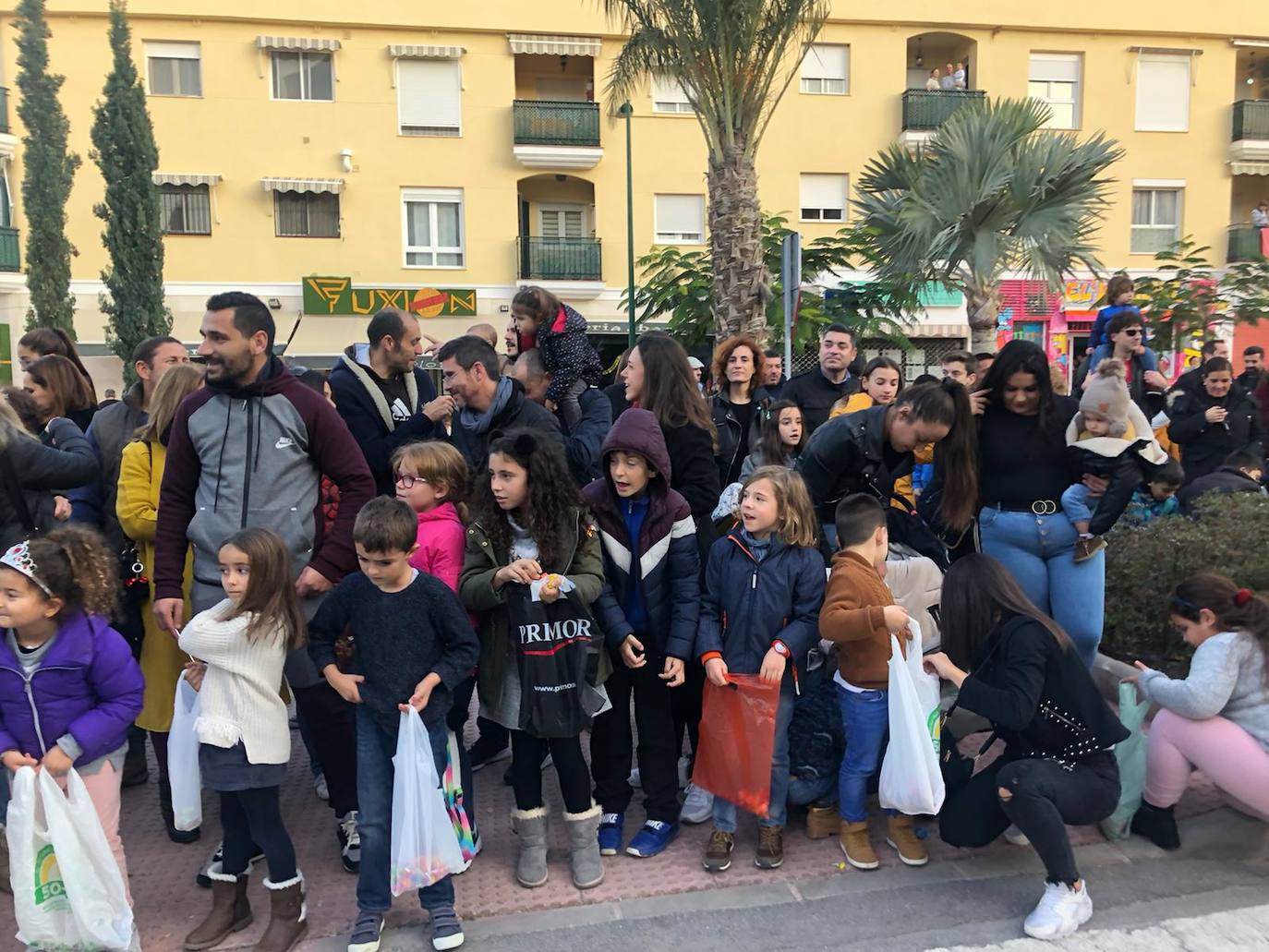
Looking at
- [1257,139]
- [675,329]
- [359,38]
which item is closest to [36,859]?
[675,329]

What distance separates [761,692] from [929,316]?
20075mm

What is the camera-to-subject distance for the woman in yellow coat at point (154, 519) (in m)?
3.78

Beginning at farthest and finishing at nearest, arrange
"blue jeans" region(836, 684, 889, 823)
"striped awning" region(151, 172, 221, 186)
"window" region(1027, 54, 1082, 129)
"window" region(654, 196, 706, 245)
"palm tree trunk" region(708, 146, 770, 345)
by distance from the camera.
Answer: "window" region(1027, 54, 1082, 129), "window" region(654, 196, 706, 245), "striped awning" region(151, 172, 221, 186), "palm tree trunk" region(708, 146, 770, 345), "blue jeans" region(836, 684, 889, 823)

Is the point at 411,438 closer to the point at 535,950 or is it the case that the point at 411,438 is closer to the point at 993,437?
the point at 535,950

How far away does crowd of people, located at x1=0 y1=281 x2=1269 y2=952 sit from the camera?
3.11 m

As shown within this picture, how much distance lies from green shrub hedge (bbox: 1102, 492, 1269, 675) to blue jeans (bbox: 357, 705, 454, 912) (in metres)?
3.90

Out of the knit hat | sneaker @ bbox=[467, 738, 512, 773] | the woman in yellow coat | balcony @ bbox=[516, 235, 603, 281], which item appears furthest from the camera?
balcony @ bbox=[516, 235, 603, 281]

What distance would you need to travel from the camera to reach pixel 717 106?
10.7 meters

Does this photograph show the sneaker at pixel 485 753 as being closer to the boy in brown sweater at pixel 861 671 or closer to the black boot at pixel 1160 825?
the boy in brown sweater at pixel 861 671

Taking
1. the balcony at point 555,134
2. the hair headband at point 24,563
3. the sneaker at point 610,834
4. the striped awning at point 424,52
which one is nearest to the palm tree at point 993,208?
the sneaker at point 610,834

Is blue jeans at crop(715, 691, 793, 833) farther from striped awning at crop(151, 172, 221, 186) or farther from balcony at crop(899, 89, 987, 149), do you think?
balcony at crop(899, 89, 987, 149)

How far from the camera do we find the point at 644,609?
3730 mm

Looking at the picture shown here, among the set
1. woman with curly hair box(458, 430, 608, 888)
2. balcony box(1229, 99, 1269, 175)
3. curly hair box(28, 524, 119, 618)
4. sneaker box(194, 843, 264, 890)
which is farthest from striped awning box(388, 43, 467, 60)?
sneaker box(194, 843, 264, 890)

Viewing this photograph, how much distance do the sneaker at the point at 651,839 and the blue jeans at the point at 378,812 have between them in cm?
80
